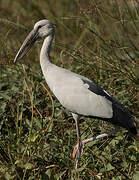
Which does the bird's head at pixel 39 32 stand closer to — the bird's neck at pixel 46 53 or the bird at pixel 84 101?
the bird's neck at pixel 46 53

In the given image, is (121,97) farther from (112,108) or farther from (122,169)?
(122,169)

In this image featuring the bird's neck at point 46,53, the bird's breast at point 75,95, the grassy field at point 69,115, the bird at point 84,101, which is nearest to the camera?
the grassy field at point 69,115

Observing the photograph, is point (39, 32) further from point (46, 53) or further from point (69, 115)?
point (69, 115)

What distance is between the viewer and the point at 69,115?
394cm

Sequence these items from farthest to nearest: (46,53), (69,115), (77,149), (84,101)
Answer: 1. (69,115)
2. (46,53)
3. (84,101)
4. (77,149)

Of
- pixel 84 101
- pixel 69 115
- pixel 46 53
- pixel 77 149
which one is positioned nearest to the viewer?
pixel 77 149

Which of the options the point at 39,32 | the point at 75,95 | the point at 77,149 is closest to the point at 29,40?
the point at 39,32

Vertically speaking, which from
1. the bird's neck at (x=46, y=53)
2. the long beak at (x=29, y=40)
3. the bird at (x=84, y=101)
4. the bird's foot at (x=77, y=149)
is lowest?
the bird's foot at (x=77, y=149)

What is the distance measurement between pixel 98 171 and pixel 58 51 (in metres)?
1.82

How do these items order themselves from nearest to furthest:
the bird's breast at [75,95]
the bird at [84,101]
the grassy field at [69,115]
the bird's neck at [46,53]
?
the grassy field at [69,115], the bird at [84,101], the bird's breast at [75,95], the bird's neck at [46,53]

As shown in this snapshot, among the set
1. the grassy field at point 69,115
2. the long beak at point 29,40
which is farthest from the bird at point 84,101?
the long beak at point 29,40

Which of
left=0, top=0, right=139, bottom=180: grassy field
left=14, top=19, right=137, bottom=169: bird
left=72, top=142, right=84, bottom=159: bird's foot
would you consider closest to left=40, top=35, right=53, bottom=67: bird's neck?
left=14, top=19, right=137, bottom=169: bird

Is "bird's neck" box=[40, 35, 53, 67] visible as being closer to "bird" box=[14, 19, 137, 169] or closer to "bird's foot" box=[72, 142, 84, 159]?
"bird" box=[14, 19, 137, 169]

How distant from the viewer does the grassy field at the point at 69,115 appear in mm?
3162
